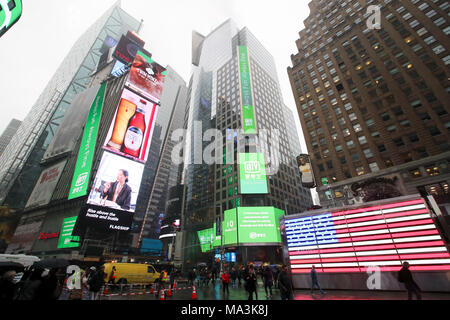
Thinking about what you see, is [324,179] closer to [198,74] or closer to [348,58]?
[348,58]

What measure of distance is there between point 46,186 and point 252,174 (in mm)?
54424

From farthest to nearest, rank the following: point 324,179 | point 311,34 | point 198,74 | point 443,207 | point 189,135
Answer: point 198,74 < point 189,135 < point 311,34 < point 324,179 < point 443,207

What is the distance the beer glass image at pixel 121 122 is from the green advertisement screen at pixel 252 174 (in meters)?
30.2

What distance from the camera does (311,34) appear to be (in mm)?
61375

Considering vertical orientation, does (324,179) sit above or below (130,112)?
below

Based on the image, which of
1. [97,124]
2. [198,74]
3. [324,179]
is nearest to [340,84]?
[324,179]

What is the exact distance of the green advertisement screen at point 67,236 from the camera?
122 feet

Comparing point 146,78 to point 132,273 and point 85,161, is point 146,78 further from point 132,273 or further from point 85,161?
point 132,273

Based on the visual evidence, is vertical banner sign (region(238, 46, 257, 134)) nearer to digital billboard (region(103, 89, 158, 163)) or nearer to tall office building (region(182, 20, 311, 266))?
tall office building (region(182, 20, 311, 266))

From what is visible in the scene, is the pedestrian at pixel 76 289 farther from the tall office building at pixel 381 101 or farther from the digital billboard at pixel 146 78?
the digital billboard at pixel 146 78

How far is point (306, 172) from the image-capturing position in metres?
22.1

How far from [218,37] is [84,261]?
401 feet

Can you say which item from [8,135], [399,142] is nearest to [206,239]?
[399,142]

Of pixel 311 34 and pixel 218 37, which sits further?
pixel 218 37
